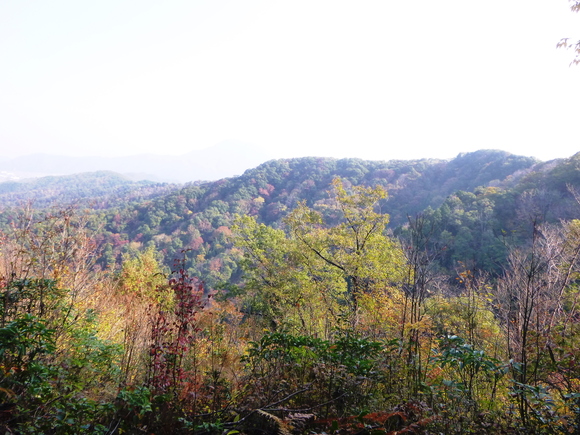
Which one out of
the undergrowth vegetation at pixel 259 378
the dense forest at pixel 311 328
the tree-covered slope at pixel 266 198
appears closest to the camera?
the undergrowth vegetation at pixel 259 378

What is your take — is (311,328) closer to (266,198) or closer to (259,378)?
(259,378)

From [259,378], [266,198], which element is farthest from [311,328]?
[266,198]

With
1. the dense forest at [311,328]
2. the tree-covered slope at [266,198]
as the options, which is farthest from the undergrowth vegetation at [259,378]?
the tree-covered slope at [266,198]

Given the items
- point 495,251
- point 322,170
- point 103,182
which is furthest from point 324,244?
point 103,182

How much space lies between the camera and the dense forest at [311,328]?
2.20 metres

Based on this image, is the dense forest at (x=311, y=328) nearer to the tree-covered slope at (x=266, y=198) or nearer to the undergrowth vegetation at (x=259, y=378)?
the undergrowth vegetation at (x=259, y=378)

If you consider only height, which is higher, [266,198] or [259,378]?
[259,378]

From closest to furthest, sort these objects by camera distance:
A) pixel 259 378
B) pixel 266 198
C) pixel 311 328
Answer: pixel 259 378
pixel 311 328
pixel 266 198

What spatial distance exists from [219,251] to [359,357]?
4716 cm

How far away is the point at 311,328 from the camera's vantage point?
20.7ft

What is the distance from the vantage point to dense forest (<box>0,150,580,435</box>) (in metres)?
2.20

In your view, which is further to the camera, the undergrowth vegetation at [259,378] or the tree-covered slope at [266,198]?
the tree-covered slope at [266,198]

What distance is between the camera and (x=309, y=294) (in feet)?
37.2

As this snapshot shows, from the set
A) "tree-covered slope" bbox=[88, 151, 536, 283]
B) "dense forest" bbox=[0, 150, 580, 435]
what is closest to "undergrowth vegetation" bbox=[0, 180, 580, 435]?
"dense forest" bbox=[0, 150, 580, 435]
